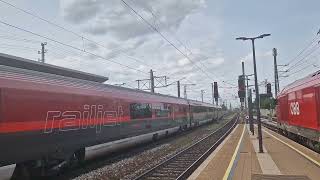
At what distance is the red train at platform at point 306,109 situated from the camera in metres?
18.0

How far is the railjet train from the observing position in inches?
464

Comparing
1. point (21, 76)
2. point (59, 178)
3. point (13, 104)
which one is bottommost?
point (59, 178)

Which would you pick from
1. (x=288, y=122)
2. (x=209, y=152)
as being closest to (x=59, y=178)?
(x=209, y=152)

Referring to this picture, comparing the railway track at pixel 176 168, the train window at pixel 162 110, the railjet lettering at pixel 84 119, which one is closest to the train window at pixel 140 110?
the train window at pixel 162 110

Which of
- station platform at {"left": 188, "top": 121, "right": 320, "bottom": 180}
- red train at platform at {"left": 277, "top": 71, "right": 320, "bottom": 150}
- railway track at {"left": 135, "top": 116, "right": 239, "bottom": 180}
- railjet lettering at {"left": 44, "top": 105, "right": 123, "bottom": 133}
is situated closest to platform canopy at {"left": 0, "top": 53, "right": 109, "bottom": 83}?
railjet lettering at {"left": 44, "top": 105, "right": 123, "bottom": 133}

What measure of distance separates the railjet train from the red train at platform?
27.5ft

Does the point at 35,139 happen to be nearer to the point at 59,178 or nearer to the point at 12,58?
the point at 59,178

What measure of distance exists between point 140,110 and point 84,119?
8.44 metres

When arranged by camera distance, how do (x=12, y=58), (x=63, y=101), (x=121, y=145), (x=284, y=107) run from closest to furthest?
(x=63, y=101) → (x=12, y=58) → (x=121, y=145) → (x=284, y=107)

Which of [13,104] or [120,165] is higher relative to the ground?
[13,104]

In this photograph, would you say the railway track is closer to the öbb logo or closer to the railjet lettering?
the railjet lettering

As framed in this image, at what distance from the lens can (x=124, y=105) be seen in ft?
71.1

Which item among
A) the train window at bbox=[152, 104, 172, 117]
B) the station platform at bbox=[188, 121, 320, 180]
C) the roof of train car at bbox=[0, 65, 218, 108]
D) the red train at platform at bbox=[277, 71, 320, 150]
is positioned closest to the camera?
the roof of train car at bbox=[0, 65, 218, 108]

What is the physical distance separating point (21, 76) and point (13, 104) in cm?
110
